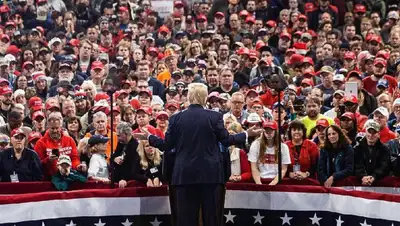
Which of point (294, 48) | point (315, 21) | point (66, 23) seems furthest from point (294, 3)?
point (66, 23)

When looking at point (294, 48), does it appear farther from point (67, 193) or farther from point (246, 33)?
point (67, 193)

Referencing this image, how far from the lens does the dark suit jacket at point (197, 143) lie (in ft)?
52.4

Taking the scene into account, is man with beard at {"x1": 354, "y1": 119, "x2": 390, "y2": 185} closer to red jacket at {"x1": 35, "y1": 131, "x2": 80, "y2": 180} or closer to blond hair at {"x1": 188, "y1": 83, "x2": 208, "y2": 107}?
blond hair at {"x1": 188, "y1": 83, "x2": 208, "y2": 107}

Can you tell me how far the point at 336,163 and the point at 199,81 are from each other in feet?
22.8

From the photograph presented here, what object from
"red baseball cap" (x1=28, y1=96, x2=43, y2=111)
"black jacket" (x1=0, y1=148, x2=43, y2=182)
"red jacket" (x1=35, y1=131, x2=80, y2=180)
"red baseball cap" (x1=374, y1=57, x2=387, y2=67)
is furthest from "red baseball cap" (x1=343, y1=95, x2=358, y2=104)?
"black jacket" (x1=0, y1=148, x2=43, y2=182)

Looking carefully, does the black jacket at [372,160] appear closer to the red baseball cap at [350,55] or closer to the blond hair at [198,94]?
the blond hair at [198,94]

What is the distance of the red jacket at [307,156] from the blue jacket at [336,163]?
19 cm

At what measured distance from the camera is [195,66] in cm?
2533

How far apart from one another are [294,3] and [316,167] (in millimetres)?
12997

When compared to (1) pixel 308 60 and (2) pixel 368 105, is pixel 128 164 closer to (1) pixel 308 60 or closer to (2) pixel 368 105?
(2) pixel 368 105

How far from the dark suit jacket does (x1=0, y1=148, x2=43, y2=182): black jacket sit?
7.28 feet

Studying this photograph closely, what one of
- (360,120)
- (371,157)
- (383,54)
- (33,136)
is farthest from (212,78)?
(371,157)

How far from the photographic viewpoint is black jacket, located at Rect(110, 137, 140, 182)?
17.5m

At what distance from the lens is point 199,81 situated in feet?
78.8
